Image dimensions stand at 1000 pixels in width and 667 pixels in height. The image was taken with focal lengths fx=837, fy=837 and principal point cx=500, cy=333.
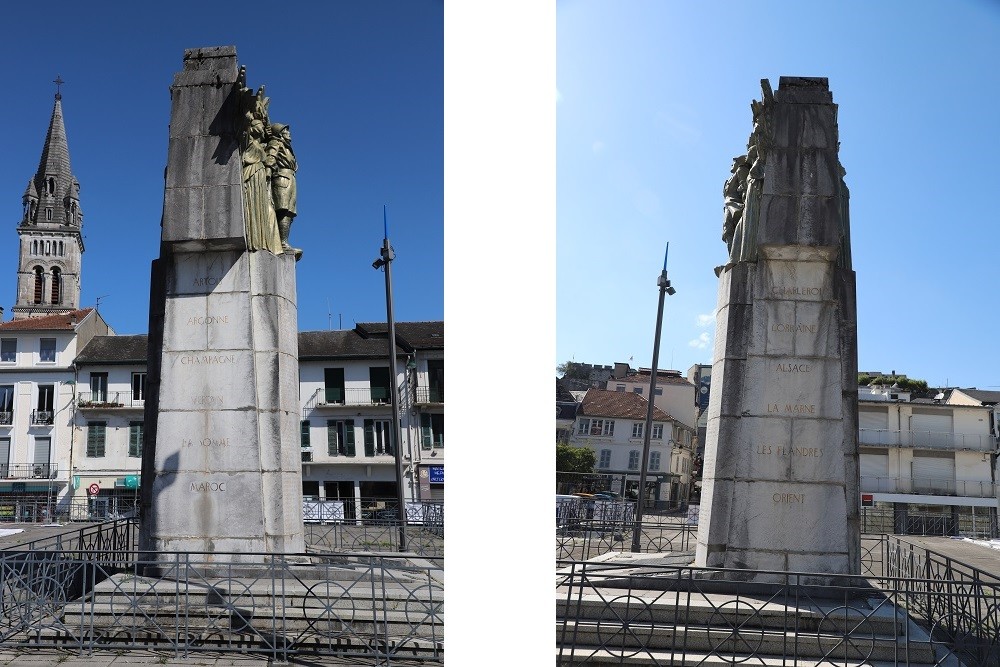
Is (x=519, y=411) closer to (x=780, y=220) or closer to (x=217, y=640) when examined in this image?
(x=217, y=640)

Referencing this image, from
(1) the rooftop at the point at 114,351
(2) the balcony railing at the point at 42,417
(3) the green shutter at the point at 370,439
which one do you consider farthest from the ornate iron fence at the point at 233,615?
(2) the balcony railing at the point at 42,417

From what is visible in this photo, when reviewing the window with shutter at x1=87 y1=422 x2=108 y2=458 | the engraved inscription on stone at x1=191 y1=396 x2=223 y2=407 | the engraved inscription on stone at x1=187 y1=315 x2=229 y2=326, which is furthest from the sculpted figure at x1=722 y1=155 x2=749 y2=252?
the window with shutter at x1=87 y1=422 x2=108 y2=458

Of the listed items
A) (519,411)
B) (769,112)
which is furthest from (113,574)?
(769,112)

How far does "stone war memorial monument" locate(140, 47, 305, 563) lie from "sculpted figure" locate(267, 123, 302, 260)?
113mm

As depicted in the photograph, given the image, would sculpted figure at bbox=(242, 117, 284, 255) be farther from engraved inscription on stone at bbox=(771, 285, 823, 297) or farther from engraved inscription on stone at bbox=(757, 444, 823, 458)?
engraved inscription on stone at bbox=(757, 444, 823, 458)

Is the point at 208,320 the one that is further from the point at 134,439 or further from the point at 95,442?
the point at 95,442

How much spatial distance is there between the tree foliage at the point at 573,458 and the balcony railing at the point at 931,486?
52.5ft

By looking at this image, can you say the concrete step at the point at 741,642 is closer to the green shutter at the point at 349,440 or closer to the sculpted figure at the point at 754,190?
the sculpted figure at the point at 754,190

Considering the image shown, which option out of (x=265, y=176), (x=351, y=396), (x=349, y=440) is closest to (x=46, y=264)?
(x=351, y=396)

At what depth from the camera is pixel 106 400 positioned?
68.7 ft

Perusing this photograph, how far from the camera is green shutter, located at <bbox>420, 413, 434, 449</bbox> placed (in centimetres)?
2039

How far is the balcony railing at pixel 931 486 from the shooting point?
22.5 m

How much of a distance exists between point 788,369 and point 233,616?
13.0 ft

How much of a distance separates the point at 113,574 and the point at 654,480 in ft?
21.5
